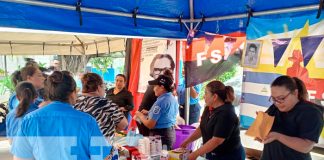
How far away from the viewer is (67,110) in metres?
1.42

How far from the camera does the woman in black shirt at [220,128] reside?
197 cm

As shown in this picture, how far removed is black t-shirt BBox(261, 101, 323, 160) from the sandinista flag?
650 millimetres

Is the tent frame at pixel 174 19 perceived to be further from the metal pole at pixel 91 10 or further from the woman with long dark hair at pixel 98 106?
the woman with long dark hair at pixel 98 106

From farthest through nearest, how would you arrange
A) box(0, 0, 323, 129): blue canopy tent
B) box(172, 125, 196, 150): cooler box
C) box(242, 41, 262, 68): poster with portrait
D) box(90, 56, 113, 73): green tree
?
box(90, 56, 113, 73): green tree < box(172, 125, 196, 150): cooler box < box(242, 41, 262, 68): poster with portrait < box(0, 0, 323, 129): blue canopy tent

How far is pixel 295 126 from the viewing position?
1577mm

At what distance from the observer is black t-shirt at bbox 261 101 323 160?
4.94 ft

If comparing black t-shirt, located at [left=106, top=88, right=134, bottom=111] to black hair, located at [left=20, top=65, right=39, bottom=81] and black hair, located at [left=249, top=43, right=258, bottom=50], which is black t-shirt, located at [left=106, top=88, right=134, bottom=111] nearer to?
black hair, located at [left=20, top=65, right=39, bottom=81]

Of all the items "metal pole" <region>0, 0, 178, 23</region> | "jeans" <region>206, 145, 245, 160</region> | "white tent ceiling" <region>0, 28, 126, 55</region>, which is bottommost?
"jeans" <region>206, 145, 245, 160</region>

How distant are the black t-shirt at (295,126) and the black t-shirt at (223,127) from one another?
307 mm

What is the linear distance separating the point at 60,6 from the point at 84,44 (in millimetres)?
3350

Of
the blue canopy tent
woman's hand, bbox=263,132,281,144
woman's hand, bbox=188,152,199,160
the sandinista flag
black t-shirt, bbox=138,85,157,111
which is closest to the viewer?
woman's hand, bbox=263,132,281,144

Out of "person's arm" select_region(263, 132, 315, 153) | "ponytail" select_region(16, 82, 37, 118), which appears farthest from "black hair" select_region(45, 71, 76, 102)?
"person's arm" select_region(263, 132, 315, 153)

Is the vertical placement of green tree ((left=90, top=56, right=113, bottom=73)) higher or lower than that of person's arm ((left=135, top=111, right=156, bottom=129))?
higher

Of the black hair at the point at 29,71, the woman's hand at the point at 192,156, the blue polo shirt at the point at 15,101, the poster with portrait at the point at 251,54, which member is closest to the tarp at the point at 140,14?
the poster with portrait at the point at 251,54
